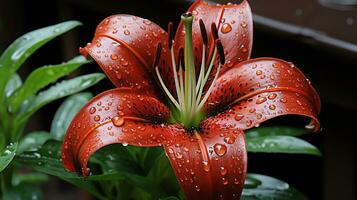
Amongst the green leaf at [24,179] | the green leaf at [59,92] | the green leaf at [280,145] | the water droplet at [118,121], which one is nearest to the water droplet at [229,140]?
the water droplet at [118,121]

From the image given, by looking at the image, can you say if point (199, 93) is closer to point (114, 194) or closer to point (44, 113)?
point (114, 194)

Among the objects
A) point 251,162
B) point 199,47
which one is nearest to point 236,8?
point 199,47

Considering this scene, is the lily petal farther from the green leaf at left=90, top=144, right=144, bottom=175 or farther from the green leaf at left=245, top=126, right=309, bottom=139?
the green leaf at left=245, top=126, right=309, bottom=139

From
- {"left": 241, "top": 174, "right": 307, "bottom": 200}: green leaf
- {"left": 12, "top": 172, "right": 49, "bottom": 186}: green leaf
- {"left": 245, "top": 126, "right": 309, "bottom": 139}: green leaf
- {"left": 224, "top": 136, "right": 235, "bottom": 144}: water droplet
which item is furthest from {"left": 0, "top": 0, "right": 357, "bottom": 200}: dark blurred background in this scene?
{"left": 224, "top": 136, "right": 235, "bottom": 144}: water droplet

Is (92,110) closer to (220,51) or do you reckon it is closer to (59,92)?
(220,51)

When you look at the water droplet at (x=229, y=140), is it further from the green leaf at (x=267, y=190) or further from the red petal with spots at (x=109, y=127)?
the green leaf at (x=267, y=190)

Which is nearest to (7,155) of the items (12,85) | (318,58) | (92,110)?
(92,110)
